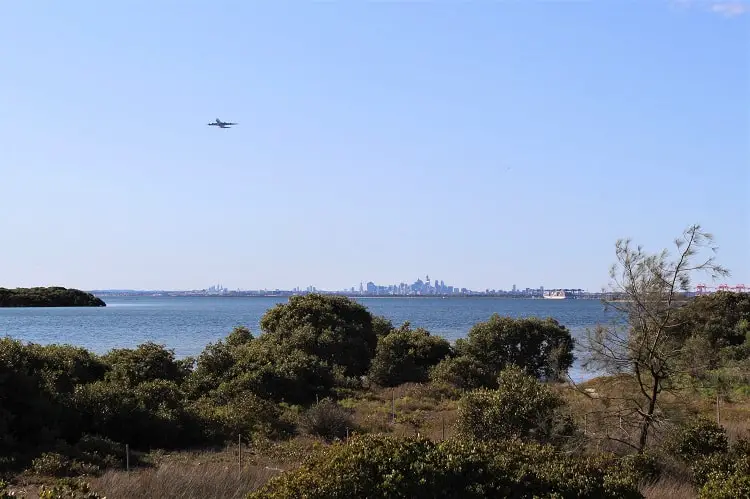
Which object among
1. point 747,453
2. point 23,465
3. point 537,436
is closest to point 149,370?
point 23,465

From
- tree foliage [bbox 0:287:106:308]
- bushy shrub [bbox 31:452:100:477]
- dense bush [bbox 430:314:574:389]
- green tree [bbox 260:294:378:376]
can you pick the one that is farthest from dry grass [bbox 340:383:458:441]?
tree foliage [bbox 0:287:106:308]

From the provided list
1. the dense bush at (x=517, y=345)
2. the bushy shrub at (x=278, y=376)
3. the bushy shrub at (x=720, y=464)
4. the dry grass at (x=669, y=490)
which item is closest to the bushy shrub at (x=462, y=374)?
the dense bush at (x=517, y=345)

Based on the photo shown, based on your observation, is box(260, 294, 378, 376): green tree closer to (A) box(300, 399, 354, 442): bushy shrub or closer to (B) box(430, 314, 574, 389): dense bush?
(B) box(430, 314, 574, 389): dense bush

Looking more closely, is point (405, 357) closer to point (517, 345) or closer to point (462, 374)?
point (462, 374)

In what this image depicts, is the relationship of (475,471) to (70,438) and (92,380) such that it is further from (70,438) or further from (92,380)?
(92,380)

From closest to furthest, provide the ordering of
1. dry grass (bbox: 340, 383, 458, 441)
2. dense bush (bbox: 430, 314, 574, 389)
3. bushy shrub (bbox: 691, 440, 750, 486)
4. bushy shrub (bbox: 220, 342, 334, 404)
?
bushy shrub (bbox: 691, 440, 750, 486) → dry grass (bbox: 340, 383, 458, 441) → bushy shrub (bbox: 220, 342, 334, 404) → dense bush (bbox: 430, 314, 574, 389)

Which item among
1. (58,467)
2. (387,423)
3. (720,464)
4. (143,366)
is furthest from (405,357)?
(720,464)
